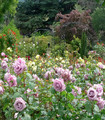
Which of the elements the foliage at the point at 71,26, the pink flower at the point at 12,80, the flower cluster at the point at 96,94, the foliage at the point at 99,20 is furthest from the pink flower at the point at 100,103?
the foliage at the point at 99,20

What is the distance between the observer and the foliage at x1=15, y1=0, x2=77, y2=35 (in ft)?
60.4

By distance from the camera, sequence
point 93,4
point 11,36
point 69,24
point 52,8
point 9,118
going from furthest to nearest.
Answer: point 52,8 → point 93,4 → point 69,24 → point 11,36 → point 9,118

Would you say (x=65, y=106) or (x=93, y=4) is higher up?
(x=93, y=4)

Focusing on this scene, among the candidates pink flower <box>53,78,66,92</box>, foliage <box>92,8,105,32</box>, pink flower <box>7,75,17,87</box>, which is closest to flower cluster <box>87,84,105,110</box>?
pink flower <box>53,78,66,92</box>

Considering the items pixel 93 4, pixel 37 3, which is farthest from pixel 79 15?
pixel 37 3

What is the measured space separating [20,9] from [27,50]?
42.3ft

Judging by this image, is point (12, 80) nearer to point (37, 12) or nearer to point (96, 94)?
point (96, 94)

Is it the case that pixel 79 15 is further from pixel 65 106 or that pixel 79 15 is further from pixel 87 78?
pixel 65 106

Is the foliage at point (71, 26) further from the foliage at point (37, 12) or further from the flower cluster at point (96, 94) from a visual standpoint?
the flower cluster at point (96, 94)

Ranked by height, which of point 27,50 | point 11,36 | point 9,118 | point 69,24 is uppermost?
point 69,24

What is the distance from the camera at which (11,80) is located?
145 centimetres

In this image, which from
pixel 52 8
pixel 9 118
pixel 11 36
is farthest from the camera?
pixel 52 8

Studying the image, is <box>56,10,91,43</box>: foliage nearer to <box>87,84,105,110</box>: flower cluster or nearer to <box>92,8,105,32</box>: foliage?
<box>92,8,105,32</box>: foliage

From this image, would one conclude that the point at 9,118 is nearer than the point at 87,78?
Yes
